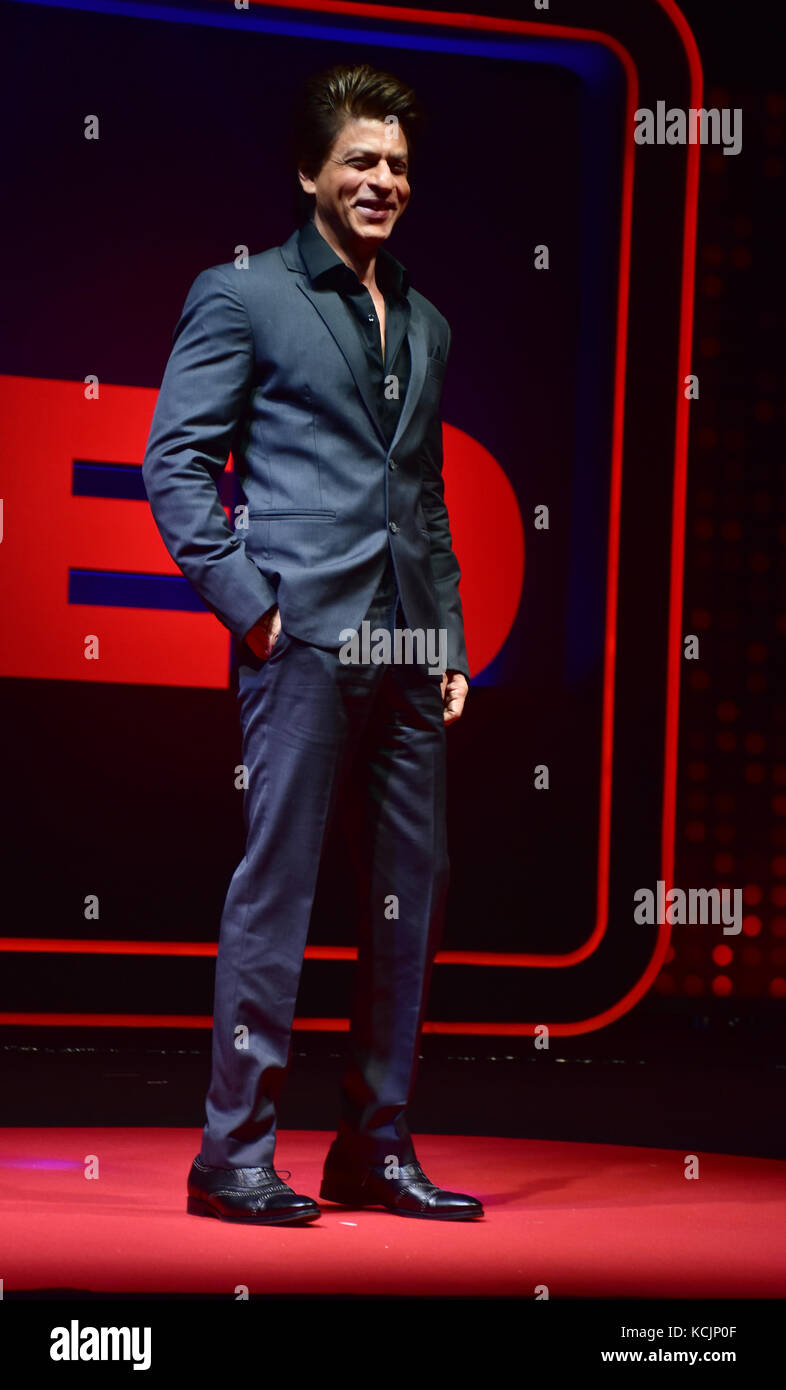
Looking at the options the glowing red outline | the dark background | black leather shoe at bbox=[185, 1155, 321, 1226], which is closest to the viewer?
black leather shoe at bbox=[185, 1155, 321, 1226]

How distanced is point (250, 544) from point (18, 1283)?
1.10 metres

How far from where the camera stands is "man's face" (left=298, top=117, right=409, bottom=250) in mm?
2607

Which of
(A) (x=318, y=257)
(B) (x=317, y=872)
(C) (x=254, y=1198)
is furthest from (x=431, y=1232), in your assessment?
(A) (x=318, y=257)

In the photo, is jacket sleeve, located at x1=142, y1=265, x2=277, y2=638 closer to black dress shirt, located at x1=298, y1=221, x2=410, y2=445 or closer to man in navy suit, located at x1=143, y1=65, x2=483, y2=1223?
man in navy suit, located at x1=143, y1=65, x2=483, y2=1223

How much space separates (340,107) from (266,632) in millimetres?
814

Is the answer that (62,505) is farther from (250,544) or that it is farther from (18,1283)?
(18,1283)

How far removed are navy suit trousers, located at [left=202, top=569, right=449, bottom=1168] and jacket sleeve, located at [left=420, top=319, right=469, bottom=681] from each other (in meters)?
0.12

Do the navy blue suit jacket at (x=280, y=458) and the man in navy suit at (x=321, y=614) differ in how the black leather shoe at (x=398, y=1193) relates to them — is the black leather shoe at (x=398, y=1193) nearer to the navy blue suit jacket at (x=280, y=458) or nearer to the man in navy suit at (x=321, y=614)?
the man in navy suit at (x=321, y=614)

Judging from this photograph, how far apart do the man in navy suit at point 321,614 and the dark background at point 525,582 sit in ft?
6.20

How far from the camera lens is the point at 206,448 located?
8.45 ft

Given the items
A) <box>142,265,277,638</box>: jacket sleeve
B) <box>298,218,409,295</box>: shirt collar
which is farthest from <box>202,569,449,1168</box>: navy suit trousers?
<box>298,218,409,295</box>: shirt collar

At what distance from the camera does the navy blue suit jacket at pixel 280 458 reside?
8.32 feet

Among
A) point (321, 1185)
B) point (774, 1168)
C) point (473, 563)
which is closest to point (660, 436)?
point (473, 563)

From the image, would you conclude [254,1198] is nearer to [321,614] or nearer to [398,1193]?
[398,1193]
